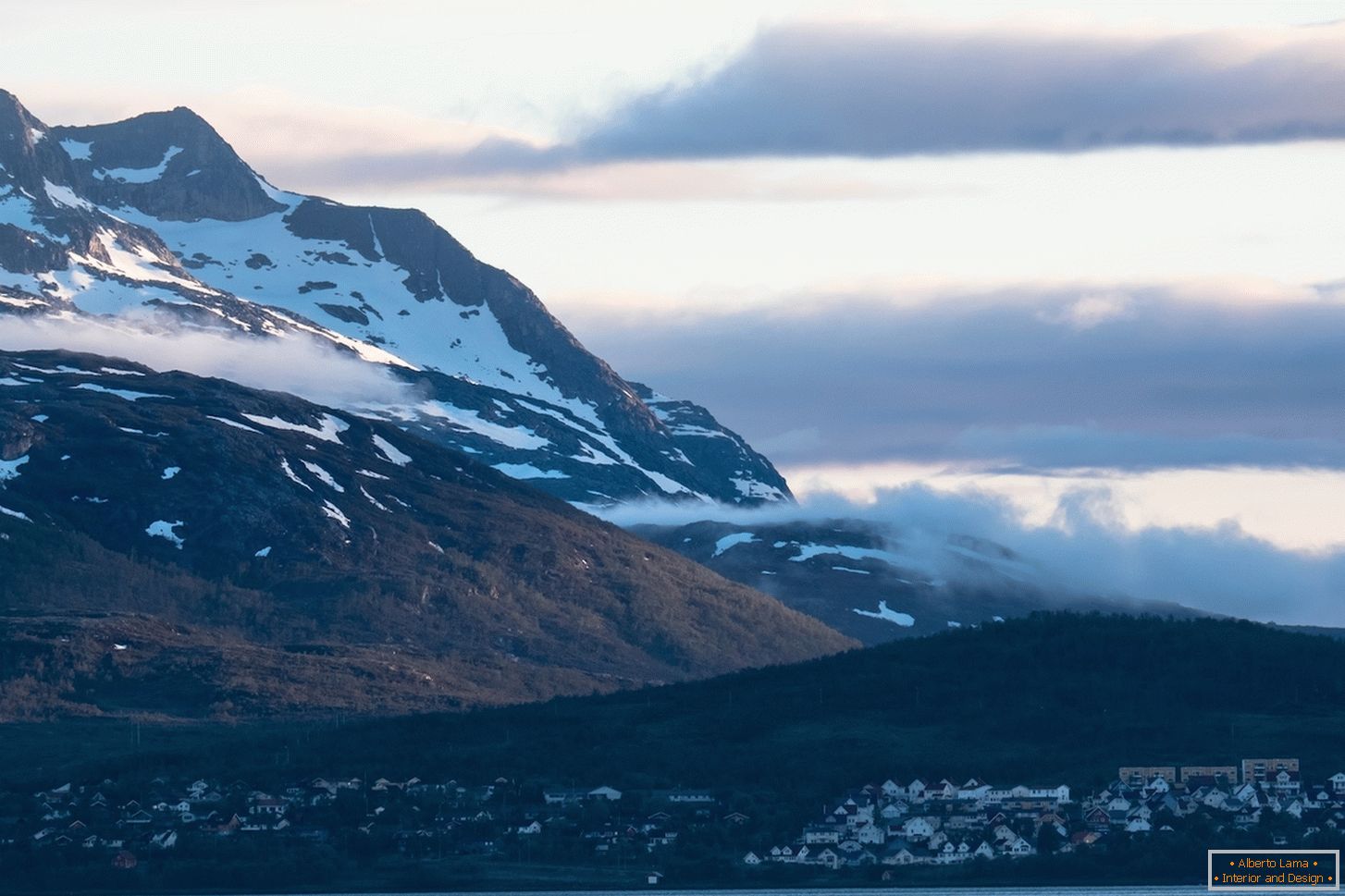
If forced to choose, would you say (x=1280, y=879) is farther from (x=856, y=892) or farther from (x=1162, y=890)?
(x=856, y=892)

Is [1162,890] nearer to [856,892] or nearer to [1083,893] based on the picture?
[1083,893]

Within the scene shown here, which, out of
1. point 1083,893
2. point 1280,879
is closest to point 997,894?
point 1083,893

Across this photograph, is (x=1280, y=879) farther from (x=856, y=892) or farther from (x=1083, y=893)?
(x=856, y=892)

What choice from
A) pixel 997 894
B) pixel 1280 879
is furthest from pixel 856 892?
pixel 1280 879

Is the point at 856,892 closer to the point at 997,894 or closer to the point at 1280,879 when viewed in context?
the point at 997,894

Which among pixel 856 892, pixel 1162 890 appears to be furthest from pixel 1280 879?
pixel 856 892
